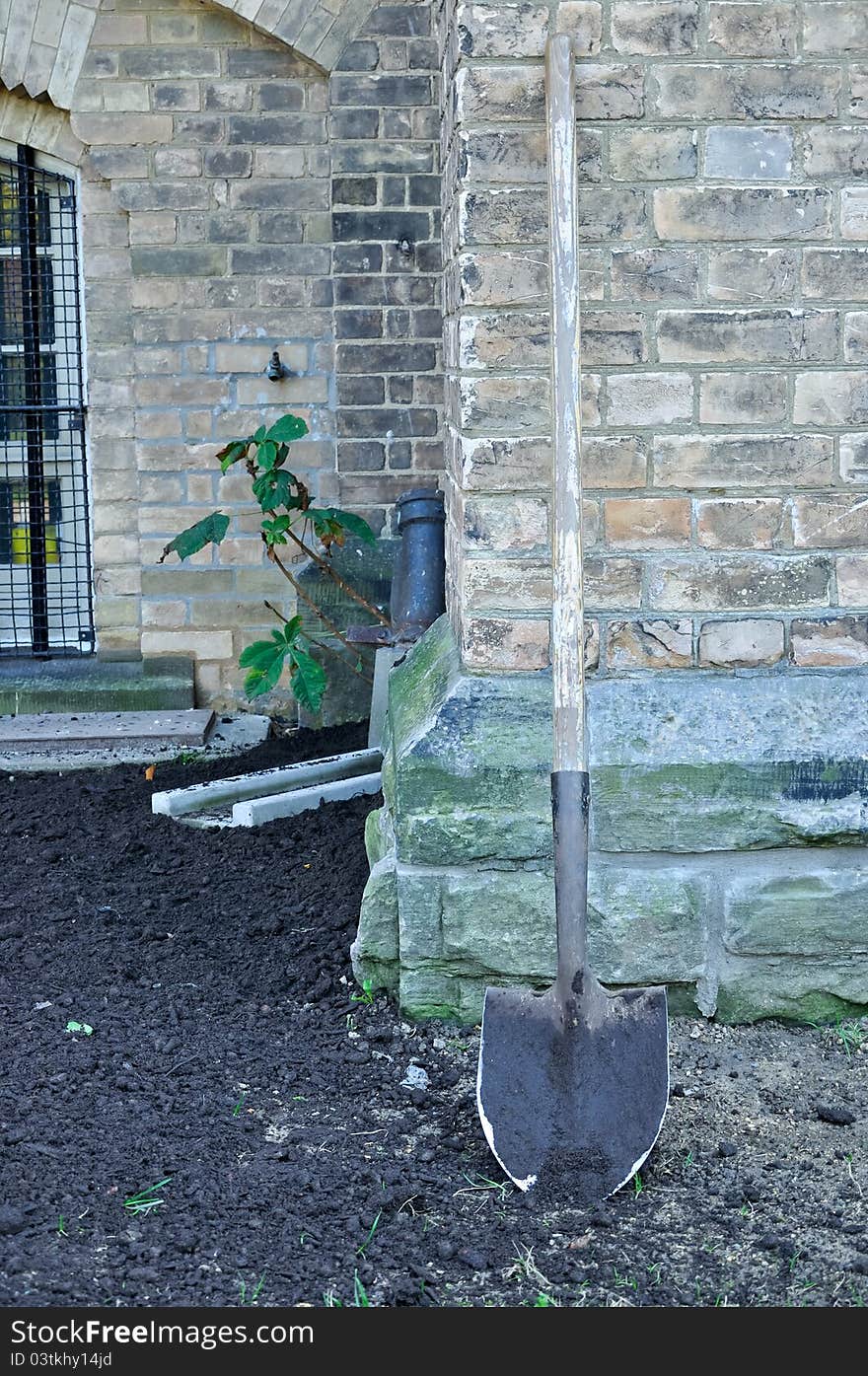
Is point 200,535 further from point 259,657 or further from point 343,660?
point 343,660

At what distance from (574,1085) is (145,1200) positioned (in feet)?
2.50

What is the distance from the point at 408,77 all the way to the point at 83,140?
4.29 feet

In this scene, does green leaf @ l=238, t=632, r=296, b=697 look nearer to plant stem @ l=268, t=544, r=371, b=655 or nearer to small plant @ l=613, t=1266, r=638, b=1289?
plant stem @ l=268, t=544, r=371, b=655

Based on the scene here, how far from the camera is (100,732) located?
546 centimetres

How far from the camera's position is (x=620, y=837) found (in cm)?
291

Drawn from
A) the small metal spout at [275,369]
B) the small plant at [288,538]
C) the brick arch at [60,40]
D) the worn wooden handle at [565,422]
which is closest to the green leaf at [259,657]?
the small plant at [288,538]

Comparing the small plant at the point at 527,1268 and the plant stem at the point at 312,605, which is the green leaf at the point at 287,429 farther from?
the small plant at the point at 527,1268

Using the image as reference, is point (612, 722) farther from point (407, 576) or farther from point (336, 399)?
point (336, 399)

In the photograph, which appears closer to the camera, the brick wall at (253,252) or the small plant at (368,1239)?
the small plant at (368,1239)

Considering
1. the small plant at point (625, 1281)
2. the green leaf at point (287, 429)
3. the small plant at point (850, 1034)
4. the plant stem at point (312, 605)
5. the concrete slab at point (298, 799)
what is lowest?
the small plant at point (625, 1281)

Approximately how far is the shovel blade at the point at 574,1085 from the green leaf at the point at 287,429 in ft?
9.61

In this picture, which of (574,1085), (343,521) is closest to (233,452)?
(343,521)

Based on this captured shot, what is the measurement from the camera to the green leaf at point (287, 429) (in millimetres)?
4961

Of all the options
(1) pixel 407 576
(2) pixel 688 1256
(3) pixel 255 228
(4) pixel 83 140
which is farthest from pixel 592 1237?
(4) pixel 83 140
